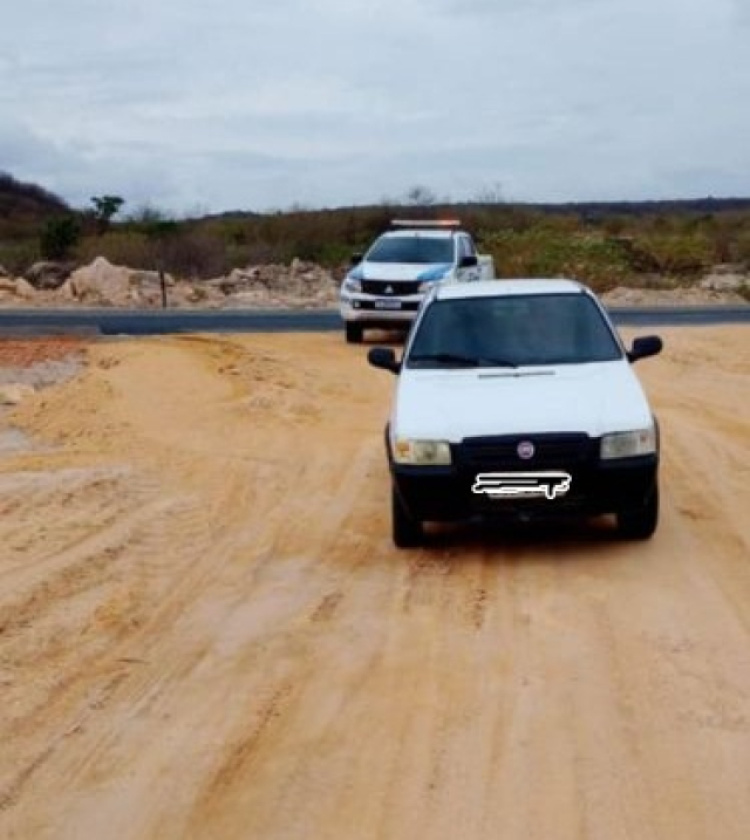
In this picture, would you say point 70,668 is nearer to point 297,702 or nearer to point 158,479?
point 297,702

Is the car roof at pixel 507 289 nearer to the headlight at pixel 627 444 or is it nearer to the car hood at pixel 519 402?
the car hood at pixel 519 402

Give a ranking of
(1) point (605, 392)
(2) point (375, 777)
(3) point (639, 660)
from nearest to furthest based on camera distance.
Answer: (2) point (375, 777) < (3) point (639, 660) < (1) point (605, 392)

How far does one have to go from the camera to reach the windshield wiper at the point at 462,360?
11.7 meters

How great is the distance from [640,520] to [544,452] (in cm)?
80

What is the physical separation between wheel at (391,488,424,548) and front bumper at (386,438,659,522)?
0.23 meters

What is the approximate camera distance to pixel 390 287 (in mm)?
27484

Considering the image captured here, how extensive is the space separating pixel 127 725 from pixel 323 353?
19315 millimetres

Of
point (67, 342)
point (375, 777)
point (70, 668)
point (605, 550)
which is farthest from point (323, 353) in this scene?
point (375, 777)

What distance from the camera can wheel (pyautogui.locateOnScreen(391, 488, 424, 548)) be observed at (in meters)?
10.7

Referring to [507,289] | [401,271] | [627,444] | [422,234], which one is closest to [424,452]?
[627,444]

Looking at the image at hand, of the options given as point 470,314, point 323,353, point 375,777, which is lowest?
point 323,353

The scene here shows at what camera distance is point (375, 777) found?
6.43 m

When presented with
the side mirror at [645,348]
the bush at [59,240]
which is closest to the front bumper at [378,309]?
the side mirror at [645,348]

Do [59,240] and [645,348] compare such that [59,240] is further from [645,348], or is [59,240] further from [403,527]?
[403,527]
